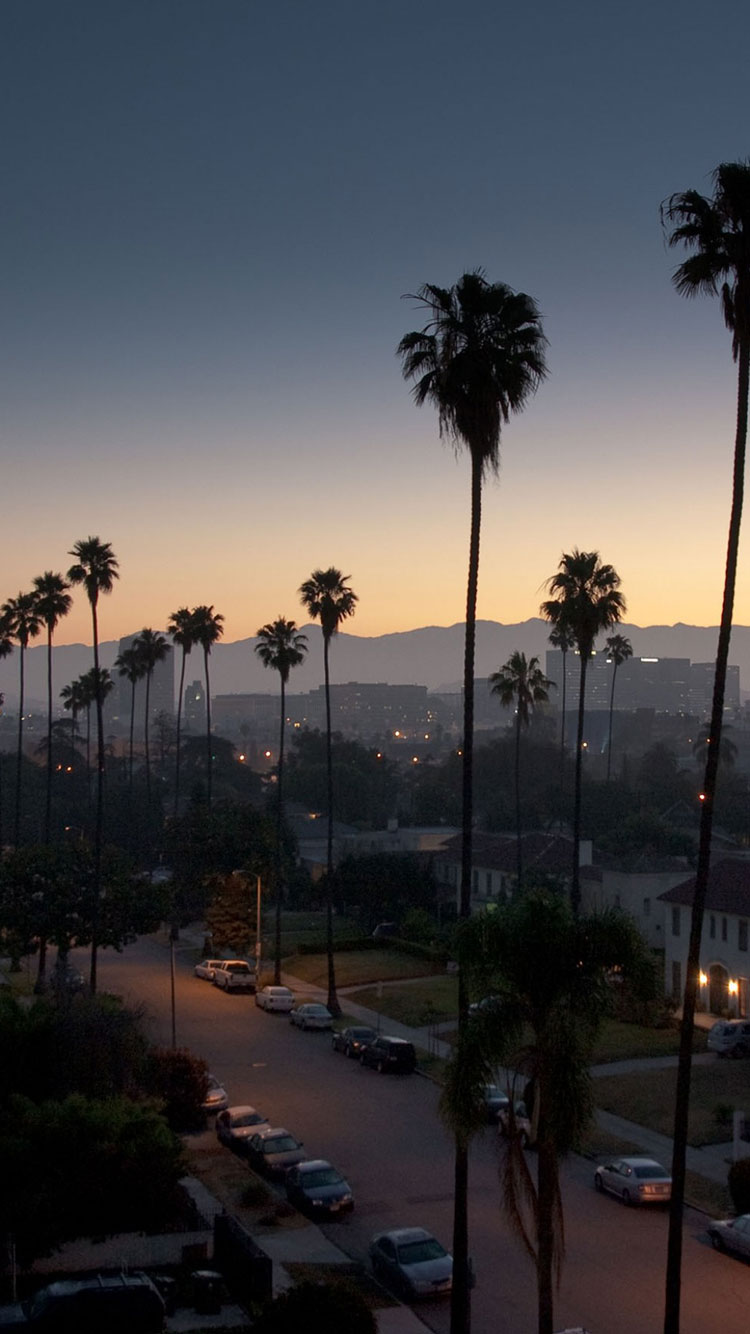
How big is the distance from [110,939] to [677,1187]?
128ft

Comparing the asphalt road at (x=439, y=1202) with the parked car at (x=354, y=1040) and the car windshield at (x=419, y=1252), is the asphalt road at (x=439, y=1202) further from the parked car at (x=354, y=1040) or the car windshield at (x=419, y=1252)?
the car windshield at (x=419, y=1252)

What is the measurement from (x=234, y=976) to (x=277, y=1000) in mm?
5940

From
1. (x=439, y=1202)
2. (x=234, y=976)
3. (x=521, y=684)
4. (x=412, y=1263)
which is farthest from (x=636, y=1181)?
(x=521, y=684)

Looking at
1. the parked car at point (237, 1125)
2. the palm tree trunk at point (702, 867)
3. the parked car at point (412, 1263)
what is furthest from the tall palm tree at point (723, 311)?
the parked car at point (237, 1125)

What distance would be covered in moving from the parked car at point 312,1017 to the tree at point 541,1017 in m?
33.7

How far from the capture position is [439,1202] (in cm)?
2797

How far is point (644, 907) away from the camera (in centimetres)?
6044

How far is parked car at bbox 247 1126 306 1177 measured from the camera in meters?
30.1

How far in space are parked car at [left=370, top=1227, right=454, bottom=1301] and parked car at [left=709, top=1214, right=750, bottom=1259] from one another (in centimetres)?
558

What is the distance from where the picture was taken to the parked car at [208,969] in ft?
199

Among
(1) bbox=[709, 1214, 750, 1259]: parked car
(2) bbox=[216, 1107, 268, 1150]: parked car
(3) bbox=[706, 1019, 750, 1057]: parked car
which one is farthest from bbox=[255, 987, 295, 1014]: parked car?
(1) bbox=[709, 1214, 750, 1259]: parked car

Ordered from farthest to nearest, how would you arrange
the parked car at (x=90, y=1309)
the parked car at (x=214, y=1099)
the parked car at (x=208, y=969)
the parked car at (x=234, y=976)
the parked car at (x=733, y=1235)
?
the parked car at (x=208, y=969)
the parked car at (x=234, y=976)
the parked car at (x=214, y=1099)
the parked car at (x=733, y=1235)
the parked car at (x=90, y=1309)

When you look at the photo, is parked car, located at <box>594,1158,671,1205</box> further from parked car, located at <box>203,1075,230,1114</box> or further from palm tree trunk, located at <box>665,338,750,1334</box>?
parked car, located at <box>203,1075,230,1114</box>

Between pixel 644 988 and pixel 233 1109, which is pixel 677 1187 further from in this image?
pixel 233 1109
